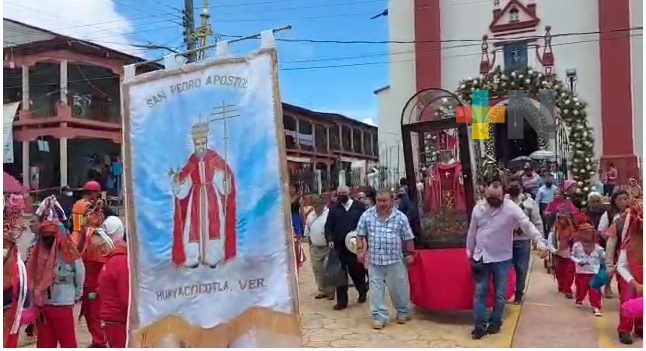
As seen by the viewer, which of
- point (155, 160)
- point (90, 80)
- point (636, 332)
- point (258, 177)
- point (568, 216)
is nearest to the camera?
point (258, 177)

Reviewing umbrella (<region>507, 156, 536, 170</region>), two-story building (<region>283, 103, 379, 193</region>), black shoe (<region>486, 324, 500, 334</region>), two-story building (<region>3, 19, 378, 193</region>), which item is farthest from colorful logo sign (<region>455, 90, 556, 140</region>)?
black shoe (<region>486, 324, 500, 334</region>)

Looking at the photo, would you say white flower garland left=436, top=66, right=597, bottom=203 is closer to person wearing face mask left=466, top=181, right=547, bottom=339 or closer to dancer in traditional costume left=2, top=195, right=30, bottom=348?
person wearing face mask left=466, top=181, right=547, bottom=339

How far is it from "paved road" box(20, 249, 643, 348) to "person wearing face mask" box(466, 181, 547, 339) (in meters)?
0.20

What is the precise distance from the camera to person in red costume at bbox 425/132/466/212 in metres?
6.45

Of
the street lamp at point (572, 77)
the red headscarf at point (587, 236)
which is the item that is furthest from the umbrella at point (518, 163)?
the red headscarf at point (587, 236)

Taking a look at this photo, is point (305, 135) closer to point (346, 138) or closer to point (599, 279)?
point (346, 138)

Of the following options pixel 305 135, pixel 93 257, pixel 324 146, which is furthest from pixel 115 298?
pixel 324 146

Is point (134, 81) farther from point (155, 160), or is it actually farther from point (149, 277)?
point (149, 277)

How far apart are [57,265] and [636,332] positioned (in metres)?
4.73

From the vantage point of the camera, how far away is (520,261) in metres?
6.70

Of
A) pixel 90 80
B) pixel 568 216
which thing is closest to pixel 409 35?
pixel 90 80

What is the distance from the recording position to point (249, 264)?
3.68m

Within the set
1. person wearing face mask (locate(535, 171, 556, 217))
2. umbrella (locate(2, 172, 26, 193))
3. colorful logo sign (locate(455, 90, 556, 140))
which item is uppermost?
colorful logo sign (locate(455, 90, 556, 140))

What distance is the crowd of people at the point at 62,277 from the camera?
3939mm
